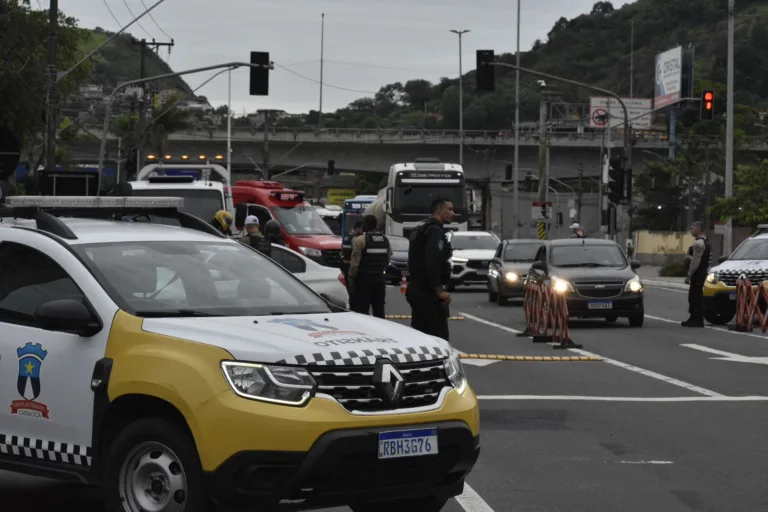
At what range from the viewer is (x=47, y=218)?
8.16 metres

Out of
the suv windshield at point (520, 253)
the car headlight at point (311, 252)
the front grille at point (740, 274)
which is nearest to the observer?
the front grille at point (740, 274)

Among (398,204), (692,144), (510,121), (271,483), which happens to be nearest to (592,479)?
(271,483)

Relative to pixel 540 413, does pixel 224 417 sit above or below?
above

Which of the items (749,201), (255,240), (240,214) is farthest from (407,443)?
(749,201)

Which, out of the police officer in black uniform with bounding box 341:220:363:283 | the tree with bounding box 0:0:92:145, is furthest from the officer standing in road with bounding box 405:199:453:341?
the tree with bounding box 0:0:92:145

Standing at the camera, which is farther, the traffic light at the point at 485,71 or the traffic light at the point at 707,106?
the traffic light at the point at 707,106

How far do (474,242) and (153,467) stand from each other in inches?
1310

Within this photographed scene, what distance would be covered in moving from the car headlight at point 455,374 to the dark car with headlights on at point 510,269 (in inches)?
935

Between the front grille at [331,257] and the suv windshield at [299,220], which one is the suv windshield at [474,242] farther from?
the front grille at [331,257]

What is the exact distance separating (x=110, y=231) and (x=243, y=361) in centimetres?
192

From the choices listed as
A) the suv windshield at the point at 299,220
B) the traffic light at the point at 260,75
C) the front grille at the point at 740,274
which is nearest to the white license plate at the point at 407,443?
the front grille at the point at 740,274

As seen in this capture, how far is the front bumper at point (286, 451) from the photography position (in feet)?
21.4

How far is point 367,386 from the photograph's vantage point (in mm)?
6785

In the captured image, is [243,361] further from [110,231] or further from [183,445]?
[110,231]
